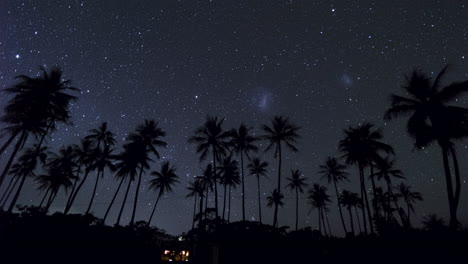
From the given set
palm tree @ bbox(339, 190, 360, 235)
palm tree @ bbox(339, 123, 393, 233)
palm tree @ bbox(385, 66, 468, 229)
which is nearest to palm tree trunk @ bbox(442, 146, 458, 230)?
palm tree @ bbox(385, 66, 468, 229)

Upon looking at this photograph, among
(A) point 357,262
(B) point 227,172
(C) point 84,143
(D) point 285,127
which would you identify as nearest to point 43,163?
(C) point 84,143

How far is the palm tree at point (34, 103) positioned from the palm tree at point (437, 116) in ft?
103

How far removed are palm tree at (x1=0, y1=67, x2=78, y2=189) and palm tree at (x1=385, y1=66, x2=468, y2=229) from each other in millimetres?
31398

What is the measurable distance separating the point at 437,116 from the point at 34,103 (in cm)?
3450

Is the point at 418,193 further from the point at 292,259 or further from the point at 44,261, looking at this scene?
the point at 44,261

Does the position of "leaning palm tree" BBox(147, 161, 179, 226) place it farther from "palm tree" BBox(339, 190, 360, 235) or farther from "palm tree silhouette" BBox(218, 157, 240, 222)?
"palm tree" BBox(339, 190, 360, 235)

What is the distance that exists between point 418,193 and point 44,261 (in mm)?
72785

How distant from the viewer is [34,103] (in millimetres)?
23016

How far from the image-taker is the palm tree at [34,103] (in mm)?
22438

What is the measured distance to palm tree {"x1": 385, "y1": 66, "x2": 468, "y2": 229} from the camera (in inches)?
707

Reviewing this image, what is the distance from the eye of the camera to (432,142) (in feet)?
63.4

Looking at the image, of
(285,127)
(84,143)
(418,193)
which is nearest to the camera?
(285,127)

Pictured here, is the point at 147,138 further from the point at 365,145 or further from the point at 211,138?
the point at 365,145

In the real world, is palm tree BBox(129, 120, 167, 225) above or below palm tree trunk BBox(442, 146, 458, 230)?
above
